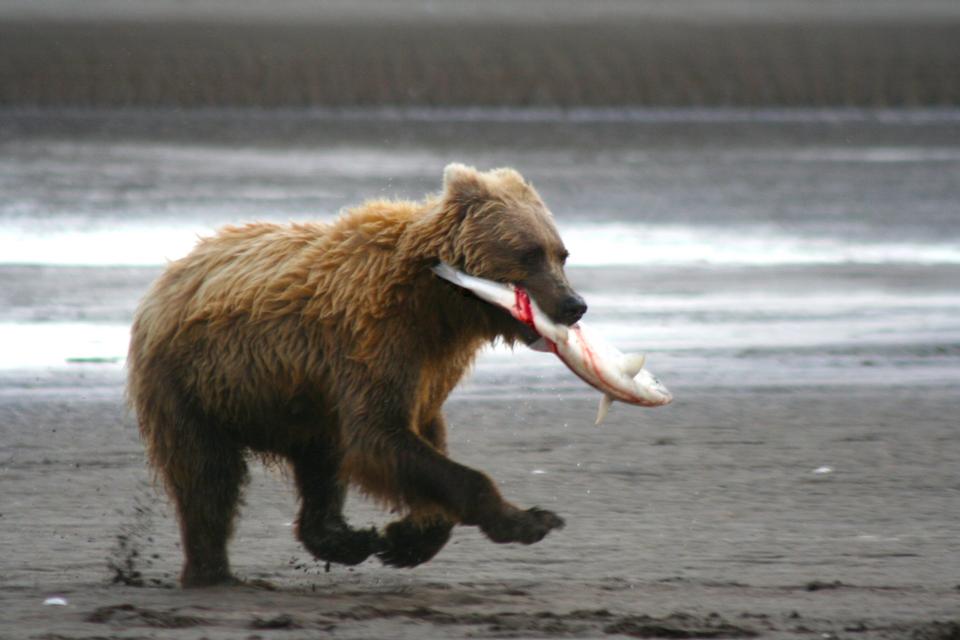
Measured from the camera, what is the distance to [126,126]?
2520 centimetres

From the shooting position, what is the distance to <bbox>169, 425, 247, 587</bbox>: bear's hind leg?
5863 mm

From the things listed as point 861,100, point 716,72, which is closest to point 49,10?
point 716,72

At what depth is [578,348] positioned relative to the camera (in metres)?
5.70

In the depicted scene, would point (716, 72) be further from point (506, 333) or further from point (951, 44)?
point (506, 333)

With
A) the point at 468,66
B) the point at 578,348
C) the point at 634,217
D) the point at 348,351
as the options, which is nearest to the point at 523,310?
the point at 578,348

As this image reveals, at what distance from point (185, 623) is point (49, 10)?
50.6 metres

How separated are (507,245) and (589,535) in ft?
5.18

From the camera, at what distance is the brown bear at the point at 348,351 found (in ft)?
18.4

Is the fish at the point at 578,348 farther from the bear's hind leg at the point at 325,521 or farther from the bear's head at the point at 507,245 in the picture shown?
the bear's hind leg at the point at 325,521

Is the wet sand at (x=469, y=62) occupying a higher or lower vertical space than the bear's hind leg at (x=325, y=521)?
higher

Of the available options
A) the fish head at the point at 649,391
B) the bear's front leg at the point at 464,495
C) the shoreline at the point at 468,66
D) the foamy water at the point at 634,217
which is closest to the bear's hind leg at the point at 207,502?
the bear's front leg at the point at 464,495

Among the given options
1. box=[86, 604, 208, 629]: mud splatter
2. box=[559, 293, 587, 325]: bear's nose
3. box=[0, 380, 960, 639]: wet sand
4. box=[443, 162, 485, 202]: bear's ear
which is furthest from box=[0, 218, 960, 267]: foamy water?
box=[86, 604, 208, 629]: mud splatter

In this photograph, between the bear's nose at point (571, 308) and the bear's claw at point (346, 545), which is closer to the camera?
the bear's nose at point (571, 308)

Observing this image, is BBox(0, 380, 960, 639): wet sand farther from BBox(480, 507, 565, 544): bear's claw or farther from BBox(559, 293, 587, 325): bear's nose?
BBox(559, 293, 587, 325): bear's nose
